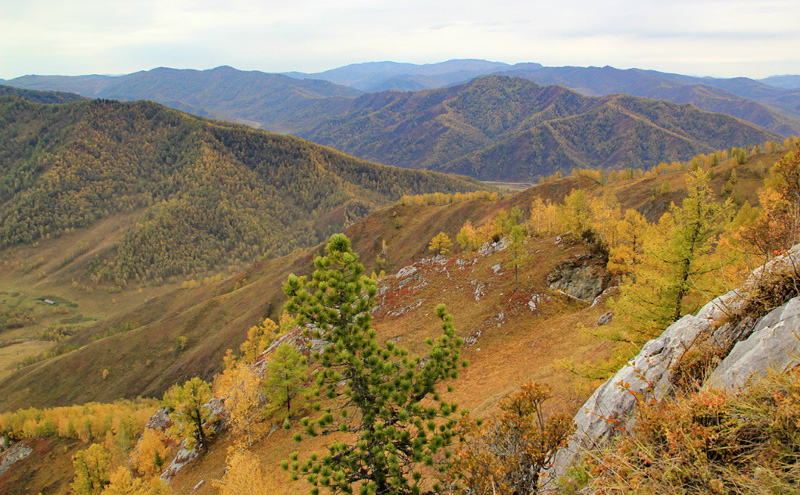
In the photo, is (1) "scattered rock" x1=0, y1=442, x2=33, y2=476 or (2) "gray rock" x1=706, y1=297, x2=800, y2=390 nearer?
(2) "gray rock" x1=706, y1=297, x2=800, y2=390

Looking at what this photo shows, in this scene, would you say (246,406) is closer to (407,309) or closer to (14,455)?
(407,309)

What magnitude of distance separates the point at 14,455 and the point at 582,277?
5009 inches

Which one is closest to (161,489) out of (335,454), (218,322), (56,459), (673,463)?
(335,454)

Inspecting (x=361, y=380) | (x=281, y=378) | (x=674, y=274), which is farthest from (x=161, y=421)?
(x=674, y=274)

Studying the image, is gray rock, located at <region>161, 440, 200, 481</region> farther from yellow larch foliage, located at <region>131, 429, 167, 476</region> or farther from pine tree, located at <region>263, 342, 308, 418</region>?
pine tree, located at <region>263, 342, 308, 418</region>

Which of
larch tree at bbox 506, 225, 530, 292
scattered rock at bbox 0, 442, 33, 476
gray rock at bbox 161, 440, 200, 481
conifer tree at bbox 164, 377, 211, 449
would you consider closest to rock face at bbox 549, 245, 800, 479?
larch tree at bbox 506, 225, 530, 292

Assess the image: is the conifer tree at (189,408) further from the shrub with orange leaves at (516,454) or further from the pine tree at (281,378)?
the shrub with orange leaves at (516,454)

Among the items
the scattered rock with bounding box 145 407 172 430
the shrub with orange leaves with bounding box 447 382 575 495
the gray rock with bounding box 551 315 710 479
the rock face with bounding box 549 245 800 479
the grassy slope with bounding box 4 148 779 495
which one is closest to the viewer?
the rock face with bounding box 549 245 800 479

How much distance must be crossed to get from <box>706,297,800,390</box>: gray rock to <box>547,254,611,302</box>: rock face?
40870 mm

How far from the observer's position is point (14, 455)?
82125 mm

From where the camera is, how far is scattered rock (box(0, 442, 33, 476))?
262ft

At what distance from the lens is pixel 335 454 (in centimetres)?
1292

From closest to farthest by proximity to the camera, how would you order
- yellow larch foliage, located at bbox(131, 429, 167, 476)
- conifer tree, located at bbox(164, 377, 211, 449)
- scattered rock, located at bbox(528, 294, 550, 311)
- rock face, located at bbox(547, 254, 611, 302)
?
conifer tree, located at bbox(164, 377, 211, 449), rock face, located at bbox(547, 254, 611, 302), scattered rock, located at bbox(528, 294, 550, 311), yellow larch foliage, located at bbox(131, 429, 167, 476)

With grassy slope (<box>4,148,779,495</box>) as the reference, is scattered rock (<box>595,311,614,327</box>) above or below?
above
